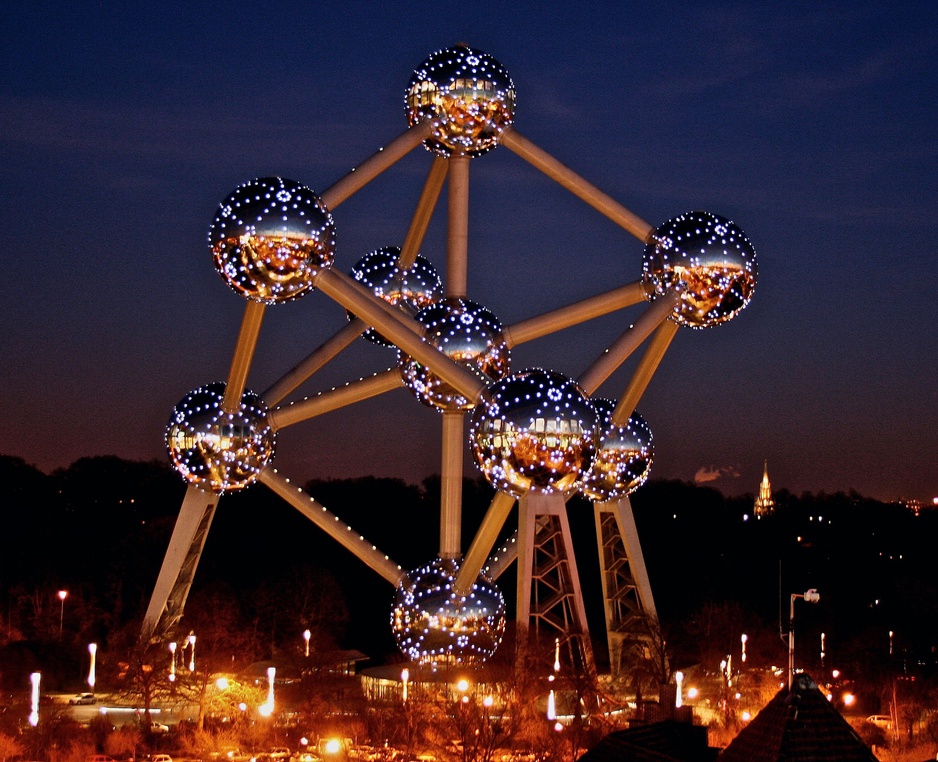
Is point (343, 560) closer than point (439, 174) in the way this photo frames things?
No

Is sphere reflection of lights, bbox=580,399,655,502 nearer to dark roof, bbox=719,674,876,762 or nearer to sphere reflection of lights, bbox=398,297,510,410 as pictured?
sphere reflection of lights, bbox=398,297,510,410

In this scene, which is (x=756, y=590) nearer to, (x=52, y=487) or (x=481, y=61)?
(x=52, y=487)

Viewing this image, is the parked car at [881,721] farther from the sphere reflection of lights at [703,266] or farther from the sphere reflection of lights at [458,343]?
the sphere reflection of lights at [458,343]

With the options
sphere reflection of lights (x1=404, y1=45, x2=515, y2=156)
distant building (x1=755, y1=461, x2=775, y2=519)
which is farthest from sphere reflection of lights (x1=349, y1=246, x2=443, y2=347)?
distant building (x1=755, y1=461, x2=775, y2=519)

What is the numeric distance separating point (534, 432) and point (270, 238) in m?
4.46

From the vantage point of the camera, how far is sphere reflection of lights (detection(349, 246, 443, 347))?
80.4 feet

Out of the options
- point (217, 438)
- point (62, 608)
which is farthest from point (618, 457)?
point (62, 608)

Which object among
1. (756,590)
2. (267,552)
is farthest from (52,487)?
(756,590)

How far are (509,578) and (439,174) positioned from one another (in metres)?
26.9

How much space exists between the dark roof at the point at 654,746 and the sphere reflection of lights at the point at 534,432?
3.41 m

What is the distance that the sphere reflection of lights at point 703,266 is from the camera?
21188 mm

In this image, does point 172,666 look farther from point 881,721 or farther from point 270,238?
point 881,721

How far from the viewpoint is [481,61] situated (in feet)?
70.3

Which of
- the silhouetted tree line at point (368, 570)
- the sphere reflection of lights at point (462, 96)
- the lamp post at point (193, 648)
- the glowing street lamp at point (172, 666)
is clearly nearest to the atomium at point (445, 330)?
the sphere reflection of lights at point (462, 96)
